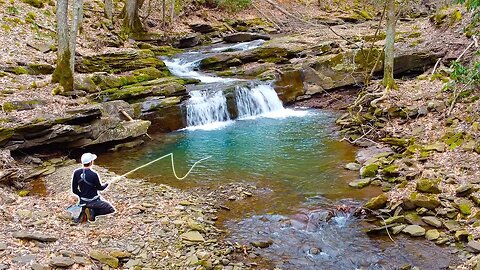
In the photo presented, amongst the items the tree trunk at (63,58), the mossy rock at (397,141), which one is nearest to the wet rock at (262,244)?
the mossy rock at (397,141)

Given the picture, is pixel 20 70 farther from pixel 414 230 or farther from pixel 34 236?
pixel 414 230

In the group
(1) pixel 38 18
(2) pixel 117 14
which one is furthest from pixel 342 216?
(2) pixel 117 14

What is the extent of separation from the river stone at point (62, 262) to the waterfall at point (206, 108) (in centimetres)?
1048

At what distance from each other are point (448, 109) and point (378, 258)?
6.56m

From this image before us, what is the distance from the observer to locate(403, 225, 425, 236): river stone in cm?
715

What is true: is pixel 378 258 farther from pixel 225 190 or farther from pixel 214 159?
pixel 214 159

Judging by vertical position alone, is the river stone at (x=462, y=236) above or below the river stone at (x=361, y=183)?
above

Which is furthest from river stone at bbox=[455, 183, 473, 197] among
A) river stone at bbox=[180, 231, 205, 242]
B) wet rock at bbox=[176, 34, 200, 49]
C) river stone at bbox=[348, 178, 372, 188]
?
wet rock at bbox=[176, 34, 200, 49]

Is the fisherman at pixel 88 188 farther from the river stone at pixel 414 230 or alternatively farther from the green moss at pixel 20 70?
the green moss at pixel 20 70

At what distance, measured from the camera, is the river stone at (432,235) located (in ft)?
22.9

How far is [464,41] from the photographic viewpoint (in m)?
15.8

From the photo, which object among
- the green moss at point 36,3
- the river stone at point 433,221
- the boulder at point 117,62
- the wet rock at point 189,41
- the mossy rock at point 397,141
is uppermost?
the green moss at point 36,3

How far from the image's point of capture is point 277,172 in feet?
35.3

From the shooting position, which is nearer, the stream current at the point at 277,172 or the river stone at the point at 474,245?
the river stone at the point at 474,245
